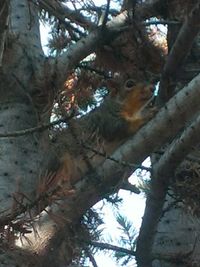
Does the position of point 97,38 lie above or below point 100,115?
above

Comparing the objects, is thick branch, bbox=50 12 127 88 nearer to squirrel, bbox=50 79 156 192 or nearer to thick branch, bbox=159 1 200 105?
squirrel, bbox=50 79 156 192

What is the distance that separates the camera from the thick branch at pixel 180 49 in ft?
6.29

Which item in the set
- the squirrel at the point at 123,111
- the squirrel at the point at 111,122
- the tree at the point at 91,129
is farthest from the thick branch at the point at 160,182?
the squirrel at the point at 123,111

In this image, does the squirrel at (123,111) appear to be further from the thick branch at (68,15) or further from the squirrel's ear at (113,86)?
the thick branch at (68,15)

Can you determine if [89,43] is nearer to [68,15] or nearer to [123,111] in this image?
[68,15]

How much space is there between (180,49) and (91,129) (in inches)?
17.4

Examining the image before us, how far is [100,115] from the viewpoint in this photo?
235 centimetres

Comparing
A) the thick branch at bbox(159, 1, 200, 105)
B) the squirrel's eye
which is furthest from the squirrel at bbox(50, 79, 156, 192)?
the thick branch at bbox(159, 1, 200, 105)

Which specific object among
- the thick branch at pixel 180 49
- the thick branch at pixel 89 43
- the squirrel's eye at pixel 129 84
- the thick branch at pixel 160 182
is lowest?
the thick branch at pixel 160 182

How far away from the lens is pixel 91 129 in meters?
2.23

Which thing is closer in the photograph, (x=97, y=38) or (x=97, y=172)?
(x=97, y=172)

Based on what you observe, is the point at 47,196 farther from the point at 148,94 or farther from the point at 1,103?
the point at 148,94

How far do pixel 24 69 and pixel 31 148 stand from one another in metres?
0.36

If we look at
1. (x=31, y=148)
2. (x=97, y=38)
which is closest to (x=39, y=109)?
(x=31, y=148)
